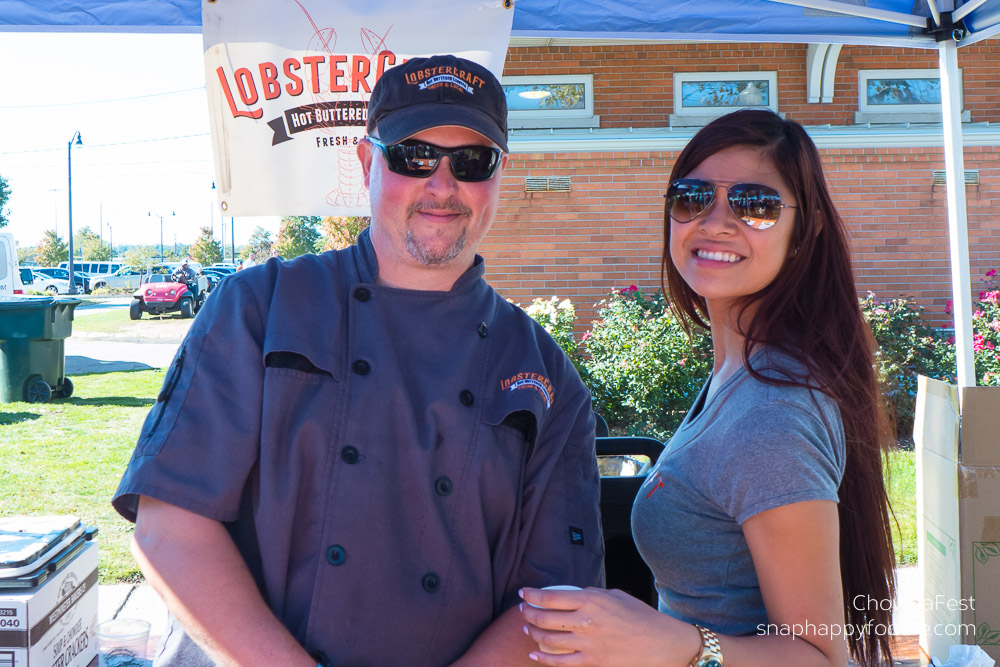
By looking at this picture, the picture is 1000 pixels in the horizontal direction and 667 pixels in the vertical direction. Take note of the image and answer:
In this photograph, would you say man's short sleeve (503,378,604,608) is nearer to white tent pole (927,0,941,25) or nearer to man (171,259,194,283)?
white tent pole (927,0,941,25)

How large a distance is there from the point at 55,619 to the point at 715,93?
29.3 ft

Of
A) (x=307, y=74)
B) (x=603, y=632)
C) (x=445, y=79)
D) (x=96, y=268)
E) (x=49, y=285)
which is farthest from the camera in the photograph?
(x=96, y=268)

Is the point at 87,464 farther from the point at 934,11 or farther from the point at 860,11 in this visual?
the point at 934,11

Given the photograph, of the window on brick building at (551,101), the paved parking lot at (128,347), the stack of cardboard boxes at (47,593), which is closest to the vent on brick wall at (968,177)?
the window on brick building at (551,101)

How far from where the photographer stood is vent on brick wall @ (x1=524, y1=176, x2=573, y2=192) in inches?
359

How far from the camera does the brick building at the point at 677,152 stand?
9.12 metres

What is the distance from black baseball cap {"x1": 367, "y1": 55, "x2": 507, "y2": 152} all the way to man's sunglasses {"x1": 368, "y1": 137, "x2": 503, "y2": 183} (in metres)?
0.03

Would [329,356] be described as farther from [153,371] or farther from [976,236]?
[153,371]

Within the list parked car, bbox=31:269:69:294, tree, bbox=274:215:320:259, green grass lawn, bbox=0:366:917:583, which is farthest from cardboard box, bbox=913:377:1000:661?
tree, bbox=274:215:320:259

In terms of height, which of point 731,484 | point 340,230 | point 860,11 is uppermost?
point 340,230

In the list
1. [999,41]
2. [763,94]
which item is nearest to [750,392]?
[763,94]

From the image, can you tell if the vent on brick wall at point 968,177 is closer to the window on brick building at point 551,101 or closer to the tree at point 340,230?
the window on brick building at point 551,101

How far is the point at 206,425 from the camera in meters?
1.75

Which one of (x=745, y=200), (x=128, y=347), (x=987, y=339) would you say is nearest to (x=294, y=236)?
(x=128, y=347)
